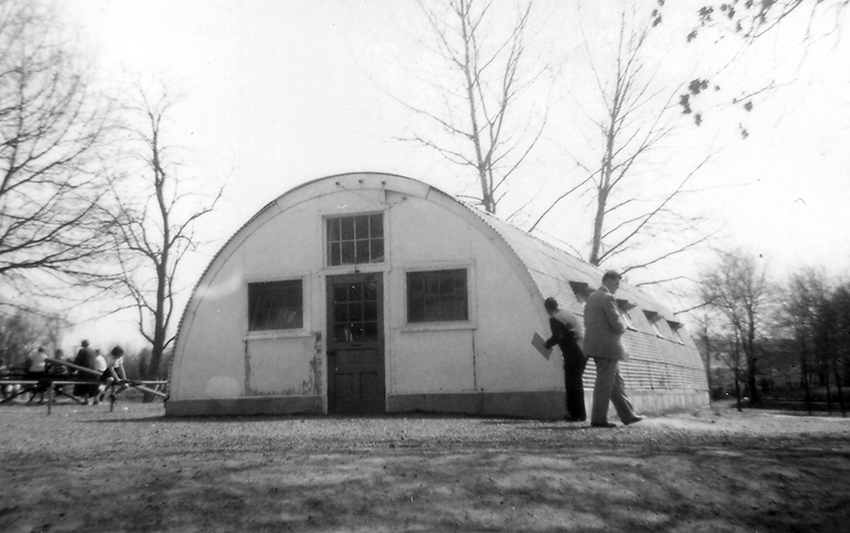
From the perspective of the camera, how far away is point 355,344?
12.9 m

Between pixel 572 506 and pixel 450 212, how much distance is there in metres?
8.20

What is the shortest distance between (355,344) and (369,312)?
600 mm

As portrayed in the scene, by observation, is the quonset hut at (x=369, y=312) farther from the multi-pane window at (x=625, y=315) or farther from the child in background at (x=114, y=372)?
the child in background at (x=114, y=372)

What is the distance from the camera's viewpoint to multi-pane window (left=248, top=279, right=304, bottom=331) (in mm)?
13289

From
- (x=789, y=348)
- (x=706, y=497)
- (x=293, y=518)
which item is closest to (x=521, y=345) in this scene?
(x=706, y=497)

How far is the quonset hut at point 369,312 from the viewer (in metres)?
12.1

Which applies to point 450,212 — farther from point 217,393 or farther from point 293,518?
point 293,518

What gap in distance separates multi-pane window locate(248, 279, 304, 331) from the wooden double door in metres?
0.64

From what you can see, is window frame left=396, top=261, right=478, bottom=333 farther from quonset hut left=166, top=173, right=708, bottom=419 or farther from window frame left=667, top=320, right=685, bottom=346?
window frame left=667, top=320, right=685, bottom=346

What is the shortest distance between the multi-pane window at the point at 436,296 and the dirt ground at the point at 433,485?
15.4 feet

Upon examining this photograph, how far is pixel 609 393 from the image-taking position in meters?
9.45

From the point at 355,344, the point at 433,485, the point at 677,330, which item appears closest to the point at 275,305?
the point at 355,344

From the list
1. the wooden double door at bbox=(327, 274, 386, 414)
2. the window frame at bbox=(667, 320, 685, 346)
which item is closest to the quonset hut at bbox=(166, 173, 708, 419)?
the wooden double door at bbox=(327, 274, 386, 414)

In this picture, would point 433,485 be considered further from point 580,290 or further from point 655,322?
point 655,322
